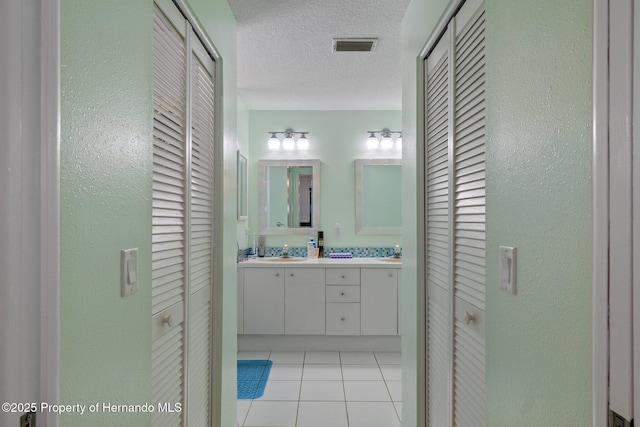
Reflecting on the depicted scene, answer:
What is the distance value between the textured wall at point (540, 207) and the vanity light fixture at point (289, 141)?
3.04 metres

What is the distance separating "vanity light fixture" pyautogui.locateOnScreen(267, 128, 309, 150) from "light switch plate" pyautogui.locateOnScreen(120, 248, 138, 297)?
314cm

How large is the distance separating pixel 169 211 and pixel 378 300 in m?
2.51

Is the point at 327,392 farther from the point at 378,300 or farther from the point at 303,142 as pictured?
the point at 303,142

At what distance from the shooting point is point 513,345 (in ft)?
3.14

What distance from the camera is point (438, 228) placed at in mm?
1736

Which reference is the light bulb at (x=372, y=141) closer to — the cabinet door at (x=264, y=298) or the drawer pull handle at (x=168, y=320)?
the cabinet door at (x=264, y=298)

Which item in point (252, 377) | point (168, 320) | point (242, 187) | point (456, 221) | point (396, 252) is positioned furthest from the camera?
point (396, 252)

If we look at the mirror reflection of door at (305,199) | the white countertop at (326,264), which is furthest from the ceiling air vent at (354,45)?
the white countertop at (326,264)

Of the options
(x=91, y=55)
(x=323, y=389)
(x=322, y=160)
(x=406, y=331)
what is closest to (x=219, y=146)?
(x=91, y=55)

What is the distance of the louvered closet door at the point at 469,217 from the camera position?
1260mm

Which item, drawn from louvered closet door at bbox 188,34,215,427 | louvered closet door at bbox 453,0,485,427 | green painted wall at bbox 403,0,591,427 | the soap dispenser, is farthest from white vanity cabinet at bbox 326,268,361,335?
green painted wall at bbox 403,0,591,427

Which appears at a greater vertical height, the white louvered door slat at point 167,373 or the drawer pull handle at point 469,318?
the drawer pull handle at point 469,318

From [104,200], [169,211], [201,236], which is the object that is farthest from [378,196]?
[104,200]

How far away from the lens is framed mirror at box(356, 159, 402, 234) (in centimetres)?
405
